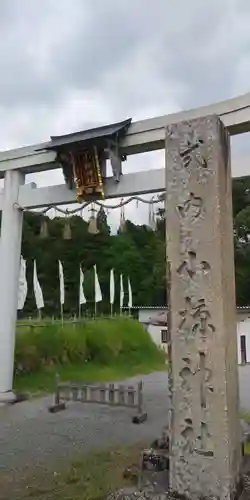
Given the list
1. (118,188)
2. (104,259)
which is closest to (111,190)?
(118,188)

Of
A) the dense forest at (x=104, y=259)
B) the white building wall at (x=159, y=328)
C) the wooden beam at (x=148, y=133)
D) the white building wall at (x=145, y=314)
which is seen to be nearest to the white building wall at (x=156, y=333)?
the white building wall at (x=159, y=328)

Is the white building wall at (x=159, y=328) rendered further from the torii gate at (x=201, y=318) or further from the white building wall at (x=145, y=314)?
the torii gate at (x=201, y=318)

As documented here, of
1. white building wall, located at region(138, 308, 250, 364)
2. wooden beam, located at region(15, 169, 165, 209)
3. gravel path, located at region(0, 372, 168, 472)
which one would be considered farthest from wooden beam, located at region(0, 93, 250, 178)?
white building wall, located at region(138, 308, 250, 364)

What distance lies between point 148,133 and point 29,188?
309 cm

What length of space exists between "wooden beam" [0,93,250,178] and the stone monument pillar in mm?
3661

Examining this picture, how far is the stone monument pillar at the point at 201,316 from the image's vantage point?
10.8 ft

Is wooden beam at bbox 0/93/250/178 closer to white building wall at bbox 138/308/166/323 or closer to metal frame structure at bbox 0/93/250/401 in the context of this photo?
metal frame structure at bbox 0/93/250/401

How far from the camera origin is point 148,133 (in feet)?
26.3

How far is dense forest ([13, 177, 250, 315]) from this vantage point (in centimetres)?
2432

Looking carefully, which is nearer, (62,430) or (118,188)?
(62,430)

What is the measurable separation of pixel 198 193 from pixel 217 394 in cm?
169

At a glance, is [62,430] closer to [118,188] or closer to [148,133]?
[118,188]

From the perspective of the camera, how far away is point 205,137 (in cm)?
373

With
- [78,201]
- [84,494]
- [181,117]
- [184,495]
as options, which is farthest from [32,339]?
[184,495]
